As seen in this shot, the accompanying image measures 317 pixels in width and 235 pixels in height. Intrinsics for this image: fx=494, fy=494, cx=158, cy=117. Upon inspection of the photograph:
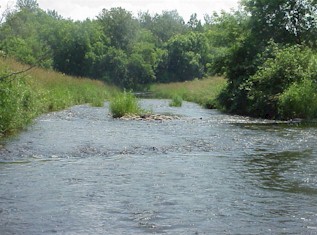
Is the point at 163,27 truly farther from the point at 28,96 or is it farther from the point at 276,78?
the point at 28,96

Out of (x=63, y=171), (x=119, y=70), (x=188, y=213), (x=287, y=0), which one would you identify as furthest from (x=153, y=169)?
(x=119, y=70)

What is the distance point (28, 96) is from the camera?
18938 millimetres

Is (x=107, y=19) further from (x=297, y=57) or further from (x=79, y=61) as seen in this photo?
(x=297, y=57)

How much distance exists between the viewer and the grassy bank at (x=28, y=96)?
15.1 m

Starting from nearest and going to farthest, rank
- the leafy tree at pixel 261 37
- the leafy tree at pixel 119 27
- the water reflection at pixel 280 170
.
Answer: the water reflection at pixel 280 170 < the leafy tree at pixel 261 37 < the leafy tree at pixel 119 27

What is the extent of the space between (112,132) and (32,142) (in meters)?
3.89

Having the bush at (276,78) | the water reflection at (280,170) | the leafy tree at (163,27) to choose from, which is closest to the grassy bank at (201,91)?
the bush at (276,78)

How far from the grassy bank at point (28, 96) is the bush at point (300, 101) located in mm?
12309

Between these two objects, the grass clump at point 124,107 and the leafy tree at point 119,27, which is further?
the leafy tree at point 119,27

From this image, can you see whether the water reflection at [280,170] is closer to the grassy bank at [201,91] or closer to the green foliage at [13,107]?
the green foliage at [13,107]

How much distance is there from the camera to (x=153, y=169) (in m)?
10.8

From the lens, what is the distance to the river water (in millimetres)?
6812

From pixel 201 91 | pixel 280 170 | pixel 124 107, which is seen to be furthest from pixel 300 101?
pixel 201 91

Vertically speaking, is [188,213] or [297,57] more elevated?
[297,57]
